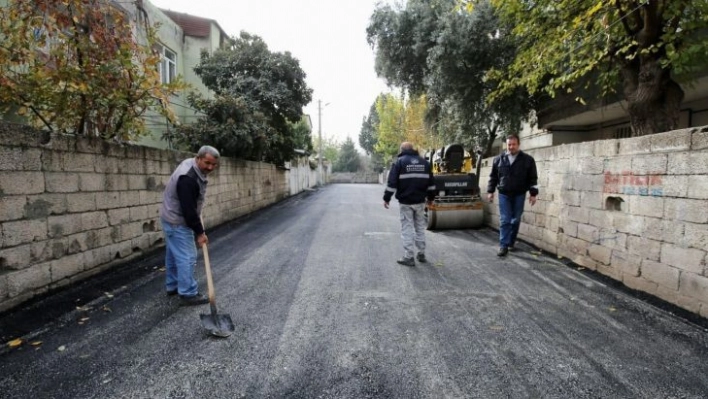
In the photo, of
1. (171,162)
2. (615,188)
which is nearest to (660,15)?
(615,188)

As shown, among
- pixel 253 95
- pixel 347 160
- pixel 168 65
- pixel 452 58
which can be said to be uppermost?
pixel 168 65

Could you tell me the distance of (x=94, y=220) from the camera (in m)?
4.77

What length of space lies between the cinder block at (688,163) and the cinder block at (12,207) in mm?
6527

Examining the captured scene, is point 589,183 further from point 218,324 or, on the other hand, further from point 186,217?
point 186,217

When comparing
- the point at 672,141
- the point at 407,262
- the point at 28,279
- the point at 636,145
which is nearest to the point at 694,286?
the point at 672,141

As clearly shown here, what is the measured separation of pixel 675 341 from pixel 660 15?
4895 mm

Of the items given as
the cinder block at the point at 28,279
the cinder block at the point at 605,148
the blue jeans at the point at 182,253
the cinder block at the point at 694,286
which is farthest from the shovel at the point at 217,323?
the cinder block at the point at 605,148

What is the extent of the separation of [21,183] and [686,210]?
6.55 metres

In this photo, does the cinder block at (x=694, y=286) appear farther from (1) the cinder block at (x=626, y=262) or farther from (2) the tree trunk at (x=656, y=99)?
(2) the tree trunk at (x=656, y=99)

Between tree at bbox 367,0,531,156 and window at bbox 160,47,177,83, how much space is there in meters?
7.74

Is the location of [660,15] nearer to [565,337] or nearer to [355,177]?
[565,337]

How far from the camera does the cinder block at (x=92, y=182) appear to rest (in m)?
4.59

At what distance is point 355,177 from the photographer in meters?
55.9

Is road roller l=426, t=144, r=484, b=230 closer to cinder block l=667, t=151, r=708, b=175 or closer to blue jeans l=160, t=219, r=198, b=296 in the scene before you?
cinder block l=667, t=151, r=708, b=175
